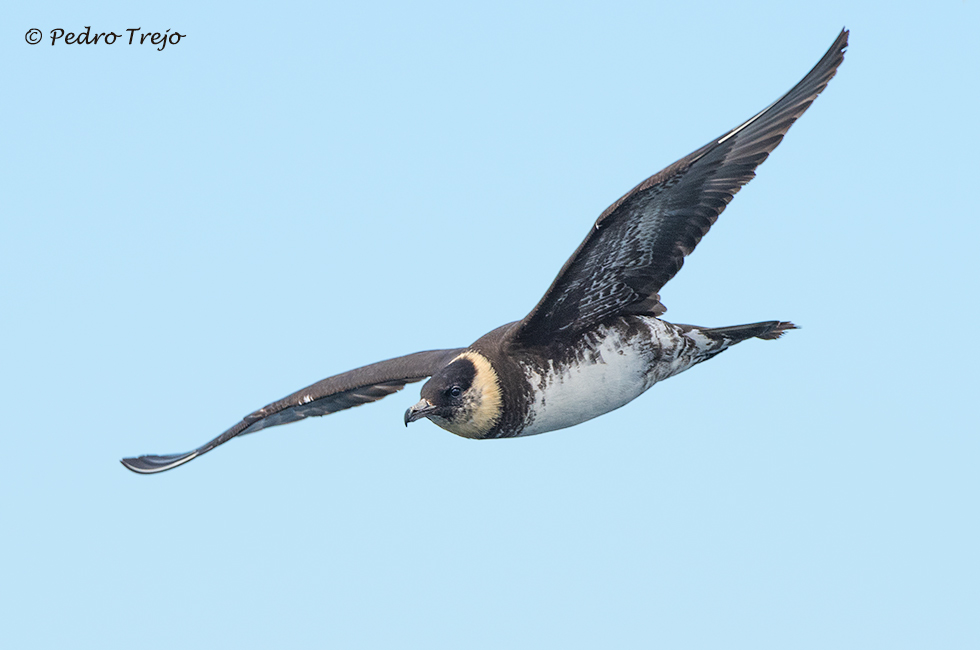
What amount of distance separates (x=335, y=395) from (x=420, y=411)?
Answer: 2049 mm

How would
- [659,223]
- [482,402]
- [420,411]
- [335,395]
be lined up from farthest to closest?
[335,395], [482,402], [420,411], [659,223]

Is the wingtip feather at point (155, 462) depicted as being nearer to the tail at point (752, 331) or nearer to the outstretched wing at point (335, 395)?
the outstretched wing at point (335, 395)

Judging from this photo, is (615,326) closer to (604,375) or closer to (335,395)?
(604,375)

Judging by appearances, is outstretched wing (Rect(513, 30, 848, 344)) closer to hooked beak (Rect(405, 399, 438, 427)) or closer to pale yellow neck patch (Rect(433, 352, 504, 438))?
pale yellow neck patch (Rect(433, 352, 504, 438))

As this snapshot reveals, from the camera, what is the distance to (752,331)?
9.57m

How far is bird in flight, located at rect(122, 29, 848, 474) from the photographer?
8.23 m

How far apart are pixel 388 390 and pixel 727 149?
4064mm

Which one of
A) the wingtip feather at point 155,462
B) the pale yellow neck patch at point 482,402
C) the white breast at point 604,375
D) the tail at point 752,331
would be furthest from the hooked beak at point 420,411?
the wingtip feather at point 155,462

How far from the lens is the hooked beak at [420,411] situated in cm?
870

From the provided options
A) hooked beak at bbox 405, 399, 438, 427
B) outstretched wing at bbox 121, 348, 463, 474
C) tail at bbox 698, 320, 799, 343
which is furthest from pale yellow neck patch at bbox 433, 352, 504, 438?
tail at bbox 698, 320, 799, 343

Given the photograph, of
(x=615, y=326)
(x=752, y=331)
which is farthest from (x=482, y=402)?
(x=752, y=331)

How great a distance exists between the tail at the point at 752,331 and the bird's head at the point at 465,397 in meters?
1.94

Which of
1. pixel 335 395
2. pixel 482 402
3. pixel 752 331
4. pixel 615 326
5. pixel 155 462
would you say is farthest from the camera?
pixel 155 462

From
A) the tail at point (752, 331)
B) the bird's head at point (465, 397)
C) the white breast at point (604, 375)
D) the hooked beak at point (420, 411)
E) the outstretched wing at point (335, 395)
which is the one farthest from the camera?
the outstretched wing at point (335, 395)
